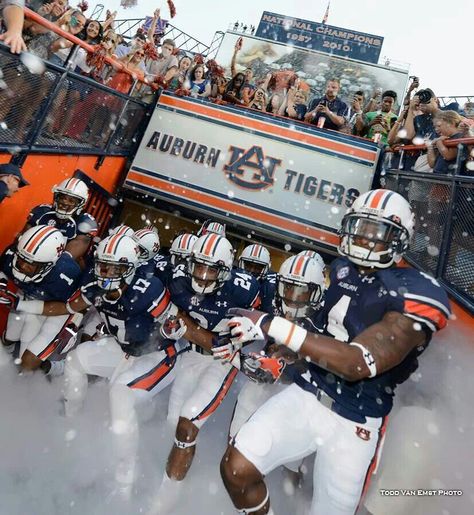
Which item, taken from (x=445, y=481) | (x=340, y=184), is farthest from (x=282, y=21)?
(x=445, y=481)

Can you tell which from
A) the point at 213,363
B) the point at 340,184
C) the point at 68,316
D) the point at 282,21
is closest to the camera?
the point at 213,363

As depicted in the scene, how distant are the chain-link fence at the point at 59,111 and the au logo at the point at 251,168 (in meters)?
2.20

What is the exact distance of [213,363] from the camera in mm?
3998

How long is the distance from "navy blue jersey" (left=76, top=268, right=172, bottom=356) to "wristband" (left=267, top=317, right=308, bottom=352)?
2.03 meters

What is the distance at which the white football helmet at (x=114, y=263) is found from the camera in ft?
12.0

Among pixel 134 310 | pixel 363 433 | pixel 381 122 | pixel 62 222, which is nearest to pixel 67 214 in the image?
pixel 62 222

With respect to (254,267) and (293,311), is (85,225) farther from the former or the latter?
(293,311)

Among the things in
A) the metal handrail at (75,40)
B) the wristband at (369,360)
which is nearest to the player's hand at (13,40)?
the metal handrail at (75,40)

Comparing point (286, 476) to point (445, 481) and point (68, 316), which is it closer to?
point (445, 481)

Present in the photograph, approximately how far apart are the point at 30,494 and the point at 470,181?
4306 mm

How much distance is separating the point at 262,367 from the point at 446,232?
2061mm

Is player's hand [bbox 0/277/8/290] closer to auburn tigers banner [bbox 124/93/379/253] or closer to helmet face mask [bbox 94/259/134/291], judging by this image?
helmet face mask [bbox 94/259/134/291]

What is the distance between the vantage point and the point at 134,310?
12.3ft

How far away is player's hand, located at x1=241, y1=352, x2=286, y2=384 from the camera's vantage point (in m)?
2.50
